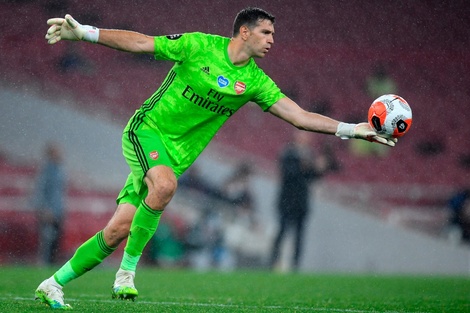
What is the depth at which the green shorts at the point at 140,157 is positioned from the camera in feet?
19.5

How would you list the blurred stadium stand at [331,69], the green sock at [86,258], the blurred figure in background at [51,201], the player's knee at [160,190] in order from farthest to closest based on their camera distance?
the blurred stadium stand at [331,69], the blurred figure in background at [51,201], the green sock at [86,258], the player's knee at [160,190]

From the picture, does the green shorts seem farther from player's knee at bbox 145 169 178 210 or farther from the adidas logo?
the adidas logo

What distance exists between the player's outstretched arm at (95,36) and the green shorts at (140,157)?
2.00 ft

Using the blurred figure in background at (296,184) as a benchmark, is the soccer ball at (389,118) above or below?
below

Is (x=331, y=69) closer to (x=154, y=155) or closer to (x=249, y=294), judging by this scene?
(x=249, y=294)

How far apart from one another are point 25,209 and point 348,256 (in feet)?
17.9

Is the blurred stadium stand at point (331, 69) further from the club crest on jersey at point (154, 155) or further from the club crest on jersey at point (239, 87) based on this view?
the club crest on jersey at point (154, 155)

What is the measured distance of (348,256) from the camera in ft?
50.0

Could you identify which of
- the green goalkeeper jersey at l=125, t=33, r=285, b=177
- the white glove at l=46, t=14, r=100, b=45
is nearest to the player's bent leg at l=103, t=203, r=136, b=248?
the green goalkeeper jersey at l=125, t=33, r=285, b=177

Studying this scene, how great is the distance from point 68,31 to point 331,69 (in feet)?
48.6

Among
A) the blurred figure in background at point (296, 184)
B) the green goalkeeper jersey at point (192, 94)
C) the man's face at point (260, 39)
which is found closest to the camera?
the green goalkeeper jersey at point (192, 94)

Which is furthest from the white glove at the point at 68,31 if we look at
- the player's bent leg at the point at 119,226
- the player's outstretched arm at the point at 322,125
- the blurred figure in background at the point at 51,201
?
the blurred figure in background at the point at 51,201

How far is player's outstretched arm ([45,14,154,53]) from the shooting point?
554 centimetres

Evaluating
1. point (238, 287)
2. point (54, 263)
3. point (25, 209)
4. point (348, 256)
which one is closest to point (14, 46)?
point (25, 209)
